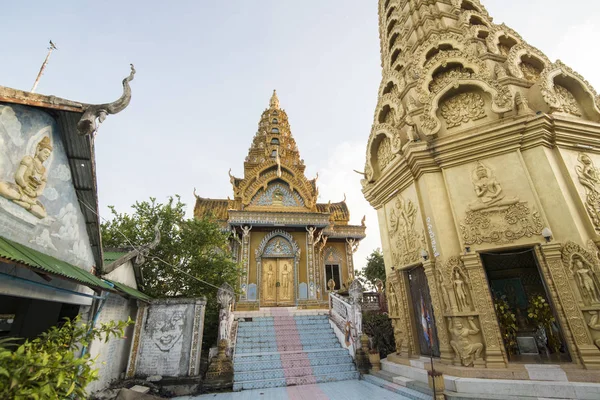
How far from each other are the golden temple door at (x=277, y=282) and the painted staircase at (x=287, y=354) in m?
3.44

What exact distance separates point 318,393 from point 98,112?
22.7 feet

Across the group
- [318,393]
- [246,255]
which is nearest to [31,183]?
[318,393]

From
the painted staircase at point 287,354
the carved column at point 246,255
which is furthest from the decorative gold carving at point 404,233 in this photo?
the carved column at point 246,255

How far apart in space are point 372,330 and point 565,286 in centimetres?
634

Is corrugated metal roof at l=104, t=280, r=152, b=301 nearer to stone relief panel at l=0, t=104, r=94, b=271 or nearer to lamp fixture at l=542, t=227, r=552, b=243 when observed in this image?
stone relief panel at l=0, t=104, r=94, b=271

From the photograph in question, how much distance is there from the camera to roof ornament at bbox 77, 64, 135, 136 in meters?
3.95

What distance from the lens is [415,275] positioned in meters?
7.10

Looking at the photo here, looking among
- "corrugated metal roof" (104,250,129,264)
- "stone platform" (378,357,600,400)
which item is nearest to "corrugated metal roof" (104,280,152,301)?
"corrugated metal roof" (104,250,129,264)

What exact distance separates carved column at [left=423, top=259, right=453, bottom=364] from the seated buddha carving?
5.25ft

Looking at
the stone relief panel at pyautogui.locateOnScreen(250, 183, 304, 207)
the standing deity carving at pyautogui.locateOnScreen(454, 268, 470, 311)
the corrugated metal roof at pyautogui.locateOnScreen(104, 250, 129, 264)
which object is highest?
the stone relief panel at pyautogui.locateOnScreen(250, 183, 304, 207)

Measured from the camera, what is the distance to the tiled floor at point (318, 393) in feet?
19.2

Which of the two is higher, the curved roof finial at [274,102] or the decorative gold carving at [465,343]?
the curved roof finial at [274,102]

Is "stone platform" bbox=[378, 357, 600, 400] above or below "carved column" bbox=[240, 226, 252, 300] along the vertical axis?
below

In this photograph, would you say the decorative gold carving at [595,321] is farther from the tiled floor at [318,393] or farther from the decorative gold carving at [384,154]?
the decorative gold carving at [384,154]
